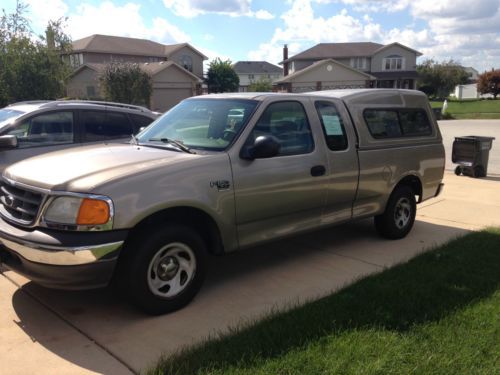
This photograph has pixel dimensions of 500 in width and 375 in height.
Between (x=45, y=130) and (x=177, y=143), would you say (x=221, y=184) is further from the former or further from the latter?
(x=45, y=130)

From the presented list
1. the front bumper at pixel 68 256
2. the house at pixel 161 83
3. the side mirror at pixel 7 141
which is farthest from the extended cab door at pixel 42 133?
the house at pixel 161 83

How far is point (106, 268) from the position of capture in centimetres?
350

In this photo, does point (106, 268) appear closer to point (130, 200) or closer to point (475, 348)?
point (130, 200)

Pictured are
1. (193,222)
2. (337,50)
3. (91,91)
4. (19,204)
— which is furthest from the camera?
(337,50)

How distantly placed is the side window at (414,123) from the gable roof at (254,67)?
9143 centimetres

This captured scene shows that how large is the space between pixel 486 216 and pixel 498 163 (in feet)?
22.8

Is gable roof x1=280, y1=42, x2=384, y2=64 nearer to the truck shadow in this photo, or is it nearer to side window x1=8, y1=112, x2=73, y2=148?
side window x1=8, y1=112, x2=73, y2=148

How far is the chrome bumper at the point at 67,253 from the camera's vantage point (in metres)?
3.38

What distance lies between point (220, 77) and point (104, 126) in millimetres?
56601

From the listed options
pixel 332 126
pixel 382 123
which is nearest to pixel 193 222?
pixel 332 126

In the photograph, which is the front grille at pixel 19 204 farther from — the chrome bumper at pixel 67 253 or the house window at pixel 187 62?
the house window at pixel 187 62

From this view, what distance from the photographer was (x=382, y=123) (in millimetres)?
5930

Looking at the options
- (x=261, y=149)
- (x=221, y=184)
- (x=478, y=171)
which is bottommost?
(x=478, y=171)

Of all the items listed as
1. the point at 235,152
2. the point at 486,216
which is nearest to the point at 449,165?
the point at 486,216
